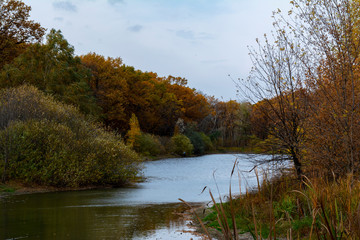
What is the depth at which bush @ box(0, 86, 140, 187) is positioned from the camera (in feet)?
58.1

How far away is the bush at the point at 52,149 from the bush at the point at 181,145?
105 ft

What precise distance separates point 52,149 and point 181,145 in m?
36.4

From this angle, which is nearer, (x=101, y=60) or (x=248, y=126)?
(x=248, y=126)

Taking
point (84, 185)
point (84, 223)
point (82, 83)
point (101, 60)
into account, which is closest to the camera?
point (84, 223)

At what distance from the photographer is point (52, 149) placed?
18.1 metres

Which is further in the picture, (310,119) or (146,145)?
(146,145)

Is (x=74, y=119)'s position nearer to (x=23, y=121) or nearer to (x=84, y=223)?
(x=23, y=121)

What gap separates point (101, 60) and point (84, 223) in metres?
41.8

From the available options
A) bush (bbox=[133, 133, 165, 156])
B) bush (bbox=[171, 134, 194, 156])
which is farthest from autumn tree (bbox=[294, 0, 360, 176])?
bush (bbox=[171, 134, 194, 156])

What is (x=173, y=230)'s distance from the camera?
30.5ft

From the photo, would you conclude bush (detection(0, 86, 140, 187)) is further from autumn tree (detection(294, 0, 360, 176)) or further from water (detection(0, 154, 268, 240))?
autumn tree (detection(294, 0, 360, 176))

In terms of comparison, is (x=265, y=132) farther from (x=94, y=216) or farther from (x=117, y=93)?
(x=117, y=93)

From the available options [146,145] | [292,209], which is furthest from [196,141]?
[292,209]

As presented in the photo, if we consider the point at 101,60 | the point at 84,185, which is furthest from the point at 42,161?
the point at 101,60
